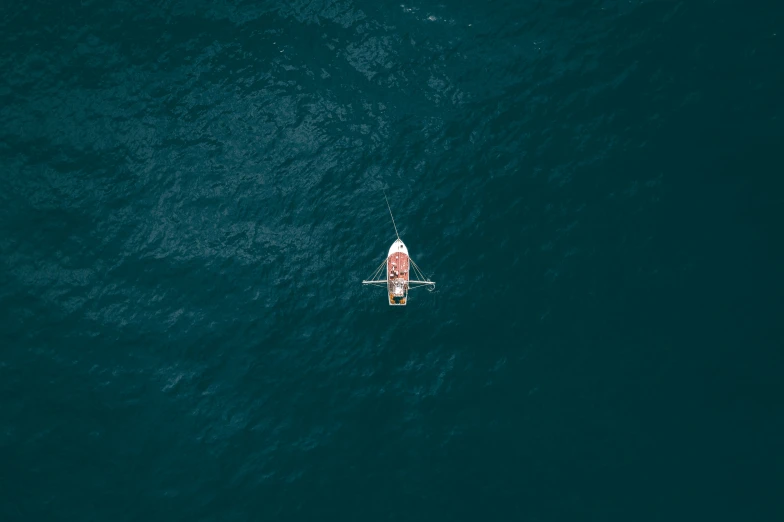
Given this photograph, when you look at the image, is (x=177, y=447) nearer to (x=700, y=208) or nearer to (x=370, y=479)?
(x=370, y=479)

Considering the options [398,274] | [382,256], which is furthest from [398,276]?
[382,256]

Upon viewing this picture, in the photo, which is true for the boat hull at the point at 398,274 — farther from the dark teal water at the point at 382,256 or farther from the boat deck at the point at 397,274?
the dark teal water at the point at 382,256

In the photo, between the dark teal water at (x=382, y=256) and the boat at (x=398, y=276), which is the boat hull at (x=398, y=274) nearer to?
the boat at (x=398, y=276)

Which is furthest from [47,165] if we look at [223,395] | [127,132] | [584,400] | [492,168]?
[584,400]

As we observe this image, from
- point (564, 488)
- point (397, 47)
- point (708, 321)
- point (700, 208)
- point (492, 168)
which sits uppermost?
point (397, 47)

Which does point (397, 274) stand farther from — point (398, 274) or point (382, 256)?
point (382, 256)

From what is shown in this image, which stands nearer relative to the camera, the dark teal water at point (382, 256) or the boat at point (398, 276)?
the dark teal water at point (382, 256)

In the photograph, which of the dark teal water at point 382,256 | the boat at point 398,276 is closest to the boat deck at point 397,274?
the boat at point 398,276
